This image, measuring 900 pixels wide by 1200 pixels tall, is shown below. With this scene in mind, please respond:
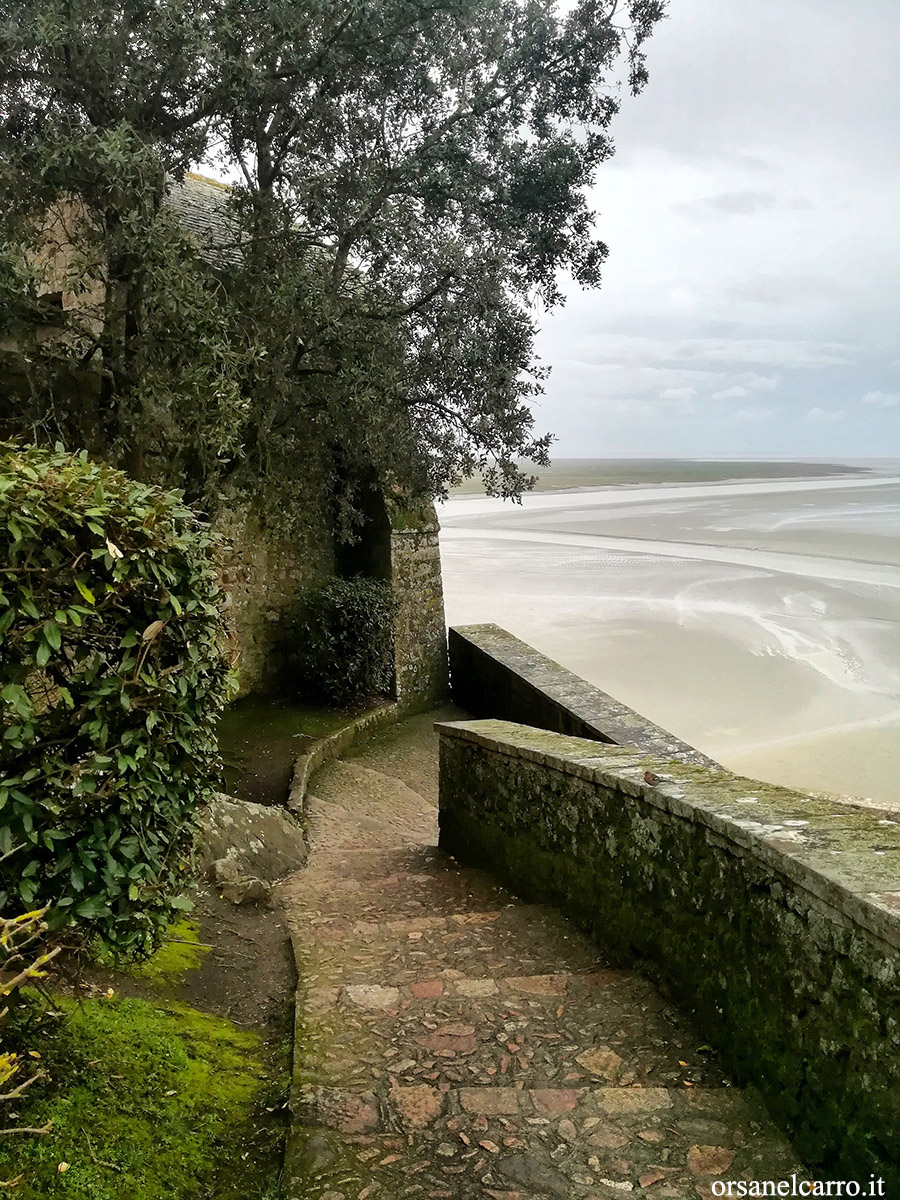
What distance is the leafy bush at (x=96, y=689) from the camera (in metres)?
2.46

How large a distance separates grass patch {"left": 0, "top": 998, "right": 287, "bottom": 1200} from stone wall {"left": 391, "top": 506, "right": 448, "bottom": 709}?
862 centimetres

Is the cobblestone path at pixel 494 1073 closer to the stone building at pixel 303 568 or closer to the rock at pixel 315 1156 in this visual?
the rock at pixel 315 1156

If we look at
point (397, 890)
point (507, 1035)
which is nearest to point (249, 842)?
point (397, 890)

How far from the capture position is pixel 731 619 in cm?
1972

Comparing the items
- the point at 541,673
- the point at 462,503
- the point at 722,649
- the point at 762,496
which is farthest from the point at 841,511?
the point at 541,673

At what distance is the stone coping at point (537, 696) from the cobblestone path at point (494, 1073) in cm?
235

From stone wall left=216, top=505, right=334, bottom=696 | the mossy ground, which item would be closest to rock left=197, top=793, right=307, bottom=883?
the mossy ground

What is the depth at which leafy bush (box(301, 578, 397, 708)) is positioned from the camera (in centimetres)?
1095

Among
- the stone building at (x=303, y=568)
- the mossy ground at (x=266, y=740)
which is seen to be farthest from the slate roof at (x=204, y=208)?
the mossy ground at (x=266, y=740)

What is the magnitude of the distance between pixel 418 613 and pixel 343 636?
4.77ft

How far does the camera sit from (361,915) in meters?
5.10

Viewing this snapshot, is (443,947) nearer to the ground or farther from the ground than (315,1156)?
nearer to the ground

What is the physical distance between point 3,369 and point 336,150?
3.71 m

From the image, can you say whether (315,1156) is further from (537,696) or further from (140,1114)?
(537,696)
